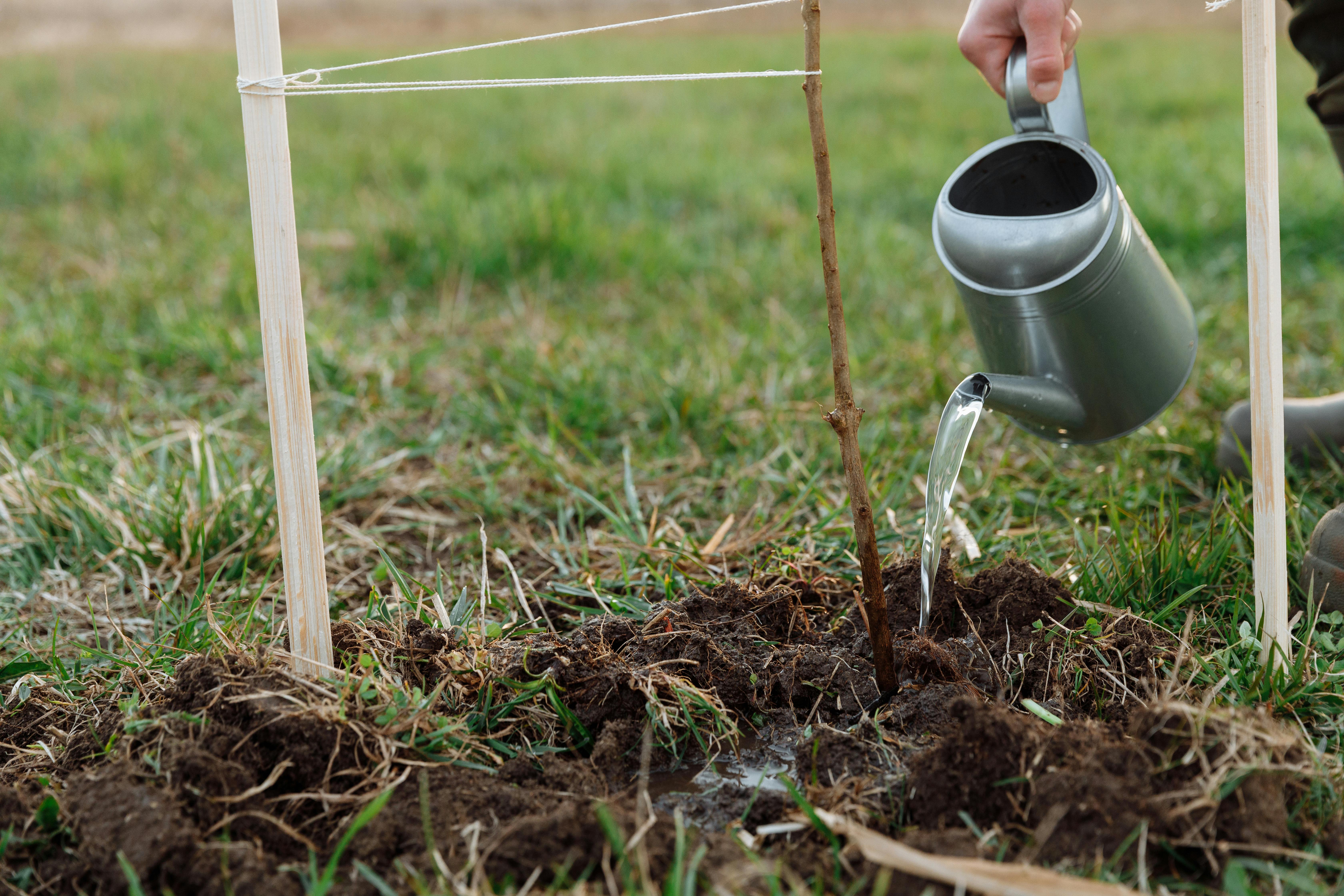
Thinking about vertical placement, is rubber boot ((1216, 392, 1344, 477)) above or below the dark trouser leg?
below

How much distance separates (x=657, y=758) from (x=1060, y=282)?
866 mm

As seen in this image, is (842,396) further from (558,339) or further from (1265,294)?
(558,339)

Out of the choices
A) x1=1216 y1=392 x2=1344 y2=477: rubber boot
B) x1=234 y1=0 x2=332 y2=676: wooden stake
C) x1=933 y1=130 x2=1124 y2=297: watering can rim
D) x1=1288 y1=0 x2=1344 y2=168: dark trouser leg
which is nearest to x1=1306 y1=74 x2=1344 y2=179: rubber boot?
x1=1288 y1=0 x2=1344 y2=168: dark trouser leg

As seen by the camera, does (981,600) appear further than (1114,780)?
Yes

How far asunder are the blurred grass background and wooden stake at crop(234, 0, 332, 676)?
0.48m

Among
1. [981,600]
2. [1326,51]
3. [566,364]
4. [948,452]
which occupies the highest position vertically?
[1326,51]

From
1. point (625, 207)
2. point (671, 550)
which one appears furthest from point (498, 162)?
point (671, 550)

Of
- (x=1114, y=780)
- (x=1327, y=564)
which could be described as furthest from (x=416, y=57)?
(x=1327, y=564)

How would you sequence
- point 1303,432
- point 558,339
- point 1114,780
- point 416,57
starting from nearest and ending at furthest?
point 1114,780 < point 416,57 < point 1303,432 < point 558,339

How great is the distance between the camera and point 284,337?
131 centimetres

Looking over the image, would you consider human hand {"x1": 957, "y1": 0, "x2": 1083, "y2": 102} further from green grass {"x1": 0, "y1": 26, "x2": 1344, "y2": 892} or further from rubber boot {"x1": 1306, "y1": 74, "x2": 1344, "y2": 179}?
green grass {"x1": 0, "y1": 26, "x2": 1344, "y2": 892}

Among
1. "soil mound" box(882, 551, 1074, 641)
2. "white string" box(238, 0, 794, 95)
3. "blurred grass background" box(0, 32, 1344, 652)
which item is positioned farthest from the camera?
"blurred grass background" box(0, 32, 1344, 652)

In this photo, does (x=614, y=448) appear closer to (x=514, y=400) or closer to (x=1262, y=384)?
(x=514, y=400)

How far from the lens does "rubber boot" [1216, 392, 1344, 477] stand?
6.91 ft
